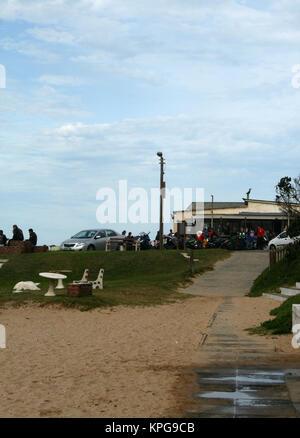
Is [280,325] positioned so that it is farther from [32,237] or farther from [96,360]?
[32,237]

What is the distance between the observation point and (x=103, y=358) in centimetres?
989

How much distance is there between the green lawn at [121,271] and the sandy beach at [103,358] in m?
1.87

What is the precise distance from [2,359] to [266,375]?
420cm

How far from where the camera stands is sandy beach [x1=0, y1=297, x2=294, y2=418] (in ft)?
22.4

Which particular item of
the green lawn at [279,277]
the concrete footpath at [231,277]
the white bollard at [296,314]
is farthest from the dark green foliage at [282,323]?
the concrete footpath at [231,277]

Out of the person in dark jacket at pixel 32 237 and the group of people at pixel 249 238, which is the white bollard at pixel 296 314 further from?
the group of people at pixel 249 238

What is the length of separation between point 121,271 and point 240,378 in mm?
20896

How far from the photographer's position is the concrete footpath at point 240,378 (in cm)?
642

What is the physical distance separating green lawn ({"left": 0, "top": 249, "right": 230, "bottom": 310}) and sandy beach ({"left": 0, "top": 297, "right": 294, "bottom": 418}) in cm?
187

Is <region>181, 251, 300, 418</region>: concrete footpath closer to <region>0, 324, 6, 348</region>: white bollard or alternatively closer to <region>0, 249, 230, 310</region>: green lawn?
<region>0, 324, 6, 348</region>: white bollard

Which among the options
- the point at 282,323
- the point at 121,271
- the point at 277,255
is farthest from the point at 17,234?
the point at 282,323

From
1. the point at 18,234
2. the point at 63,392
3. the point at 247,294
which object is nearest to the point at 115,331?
the point at 63,392

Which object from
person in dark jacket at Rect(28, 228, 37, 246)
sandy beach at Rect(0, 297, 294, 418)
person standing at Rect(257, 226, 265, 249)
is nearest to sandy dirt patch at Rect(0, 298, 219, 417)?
sandy beach at Rect(0, 297, 294, 418)
